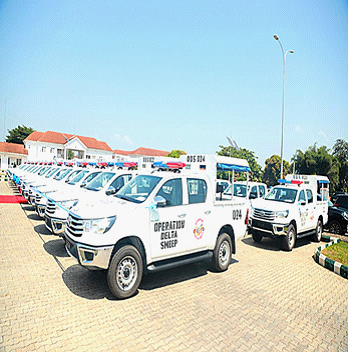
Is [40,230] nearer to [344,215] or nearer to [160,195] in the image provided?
[160,195]

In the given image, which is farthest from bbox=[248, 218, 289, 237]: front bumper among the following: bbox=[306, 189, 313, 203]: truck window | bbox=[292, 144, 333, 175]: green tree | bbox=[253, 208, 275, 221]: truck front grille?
bbox=[292, 144, 333, 175]: green tree

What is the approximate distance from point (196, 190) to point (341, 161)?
35387 mm

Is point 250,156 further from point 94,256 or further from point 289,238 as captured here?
point 94,256

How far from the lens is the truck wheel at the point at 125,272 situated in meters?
4.44

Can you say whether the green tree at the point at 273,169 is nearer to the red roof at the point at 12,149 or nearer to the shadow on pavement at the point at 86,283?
the shadow on pavement at the point at 86,283

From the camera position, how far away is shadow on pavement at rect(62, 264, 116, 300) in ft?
15.6

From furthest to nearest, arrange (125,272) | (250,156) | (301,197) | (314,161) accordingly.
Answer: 1. (250,156)
2. (314,161)
3. (301,197)
4. (125,272)

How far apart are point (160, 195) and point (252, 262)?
3.68 metres

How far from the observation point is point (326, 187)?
49.3 ft

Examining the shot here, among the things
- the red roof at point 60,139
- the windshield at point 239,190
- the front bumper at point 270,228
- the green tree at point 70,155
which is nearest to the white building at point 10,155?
the red roof at point 60,139

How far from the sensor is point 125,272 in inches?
184

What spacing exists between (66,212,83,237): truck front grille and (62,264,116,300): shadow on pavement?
3.29 feet

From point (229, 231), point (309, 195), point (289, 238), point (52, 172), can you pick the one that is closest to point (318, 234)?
point (309, 195)

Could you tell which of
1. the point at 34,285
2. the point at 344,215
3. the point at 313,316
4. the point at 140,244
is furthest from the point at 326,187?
the point at 34,285
